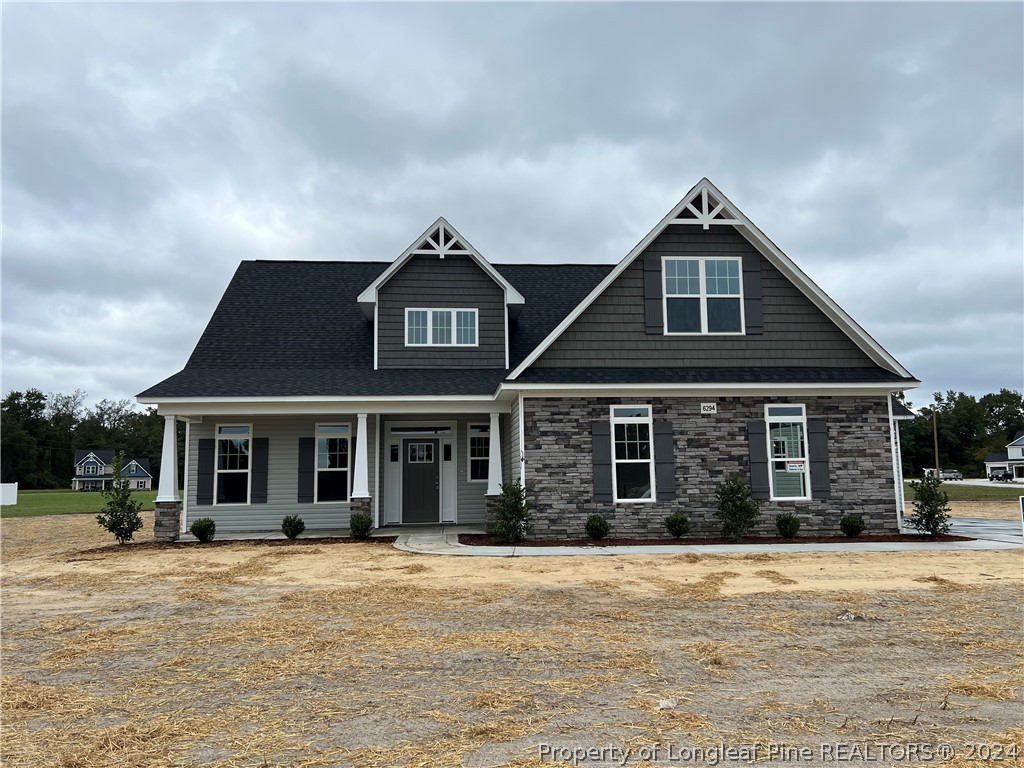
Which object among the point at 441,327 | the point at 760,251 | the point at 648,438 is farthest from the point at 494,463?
the point at 760,251

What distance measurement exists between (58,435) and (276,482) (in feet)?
A: 267

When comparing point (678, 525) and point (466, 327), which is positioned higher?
point (466, 327)

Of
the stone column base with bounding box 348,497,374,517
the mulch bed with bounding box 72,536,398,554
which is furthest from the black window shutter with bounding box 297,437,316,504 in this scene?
the stone column base with bounding box 348,497,374,517

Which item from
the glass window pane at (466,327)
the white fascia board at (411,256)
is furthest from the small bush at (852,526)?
the glass window pane at (466,327)

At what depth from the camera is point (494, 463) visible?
16.0 meters

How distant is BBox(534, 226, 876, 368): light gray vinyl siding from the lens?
50.7 ft

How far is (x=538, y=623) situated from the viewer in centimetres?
745

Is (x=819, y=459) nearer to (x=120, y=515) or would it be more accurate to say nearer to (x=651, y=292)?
(x=651, y=292)

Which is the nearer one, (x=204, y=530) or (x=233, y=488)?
(x=204, y=530)

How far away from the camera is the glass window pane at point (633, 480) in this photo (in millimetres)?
14797

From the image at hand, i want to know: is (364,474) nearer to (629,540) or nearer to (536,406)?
(536,406)

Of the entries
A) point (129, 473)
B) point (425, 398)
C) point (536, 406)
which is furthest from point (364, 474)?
point (129, 473)

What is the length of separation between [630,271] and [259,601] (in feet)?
33.9

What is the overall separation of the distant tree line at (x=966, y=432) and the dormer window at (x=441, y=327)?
8145 cm
